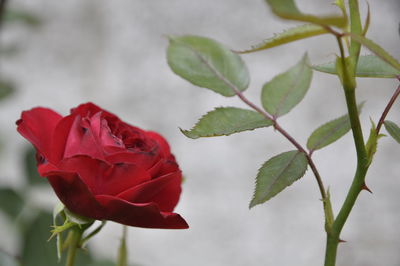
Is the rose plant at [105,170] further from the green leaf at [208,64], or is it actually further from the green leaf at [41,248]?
the green leaf at [41,248]

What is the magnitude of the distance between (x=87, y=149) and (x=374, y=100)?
106 centimetres

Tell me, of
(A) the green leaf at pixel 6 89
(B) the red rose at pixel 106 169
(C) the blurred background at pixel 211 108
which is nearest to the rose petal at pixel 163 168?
(B) the red rose at pixel 106 169

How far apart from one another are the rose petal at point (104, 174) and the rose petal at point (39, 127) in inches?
0.7

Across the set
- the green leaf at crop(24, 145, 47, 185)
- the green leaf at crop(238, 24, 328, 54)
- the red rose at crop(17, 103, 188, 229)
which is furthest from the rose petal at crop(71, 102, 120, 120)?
the green leaf at crop(24, 145, 47, 185)

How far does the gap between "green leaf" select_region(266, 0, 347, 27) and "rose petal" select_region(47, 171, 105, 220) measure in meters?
0.11

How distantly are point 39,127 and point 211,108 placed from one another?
1.05m

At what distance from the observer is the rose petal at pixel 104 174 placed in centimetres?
23

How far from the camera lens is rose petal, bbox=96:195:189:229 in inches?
9.1

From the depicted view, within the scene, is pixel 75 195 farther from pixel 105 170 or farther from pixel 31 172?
pixel 31 172

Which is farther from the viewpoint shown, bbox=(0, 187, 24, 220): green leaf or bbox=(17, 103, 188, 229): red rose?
bbox=(0, 187, 24, 220): green leaf

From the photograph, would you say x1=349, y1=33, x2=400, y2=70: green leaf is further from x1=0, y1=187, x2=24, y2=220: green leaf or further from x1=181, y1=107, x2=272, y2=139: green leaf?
x1=0, y1=187, x2=24, y2=220: green leaf

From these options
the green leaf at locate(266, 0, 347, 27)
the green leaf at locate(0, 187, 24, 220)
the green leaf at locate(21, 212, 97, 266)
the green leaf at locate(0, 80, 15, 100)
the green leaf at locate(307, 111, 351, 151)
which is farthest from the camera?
the green leaf at locate(0, 80, 15, 100)

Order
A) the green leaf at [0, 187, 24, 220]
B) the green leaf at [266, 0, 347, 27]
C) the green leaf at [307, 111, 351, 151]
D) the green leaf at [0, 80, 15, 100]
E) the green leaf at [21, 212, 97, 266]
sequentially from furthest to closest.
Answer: the green leaf at [0, 80, 15, 100]
the green leaf at [0, 187, 24, 220]
the green leaf at [21, 212, 97, 266]
the green leaf at [307, 111, 351, 151]
the green leaf at [266, 0, 347, 27]

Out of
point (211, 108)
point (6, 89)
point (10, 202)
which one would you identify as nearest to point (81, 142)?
point (10, 202)
